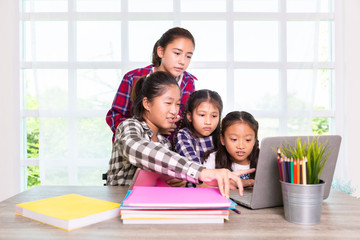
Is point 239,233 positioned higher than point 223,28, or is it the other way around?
point 223,28

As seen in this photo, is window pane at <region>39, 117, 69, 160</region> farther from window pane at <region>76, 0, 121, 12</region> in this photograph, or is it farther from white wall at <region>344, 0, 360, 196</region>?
white wall at <region>344, 0, 360, 196</region>

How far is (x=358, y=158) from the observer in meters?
2.95

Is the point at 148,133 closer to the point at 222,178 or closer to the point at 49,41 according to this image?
the point at 222,178

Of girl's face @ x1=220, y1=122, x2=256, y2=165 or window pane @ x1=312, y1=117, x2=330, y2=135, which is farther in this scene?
window pane @ x1=312, y1=117, x2=330, y2=135

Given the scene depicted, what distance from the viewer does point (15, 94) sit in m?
2.89

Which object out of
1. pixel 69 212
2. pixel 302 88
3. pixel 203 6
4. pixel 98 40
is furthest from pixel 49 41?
pixel 69 212

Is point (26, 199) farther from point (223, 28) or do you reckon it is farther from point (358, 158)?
point (358, 158)

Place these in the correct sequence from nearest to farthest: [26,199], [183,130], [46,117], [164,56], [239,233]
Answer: [239,233] → [26,199] → [183,130] → [164,56] → [46,117]

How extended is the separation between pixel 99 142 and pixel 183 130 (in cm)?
123

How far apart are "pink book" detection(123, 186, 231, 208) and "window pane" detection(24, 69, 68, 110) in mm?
2062

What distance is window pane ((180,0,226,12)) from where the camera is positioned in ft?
9.46

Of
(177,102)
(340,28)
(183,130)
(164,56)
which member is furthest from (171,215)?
(340,28)

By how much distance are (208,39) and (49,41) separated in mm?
1325

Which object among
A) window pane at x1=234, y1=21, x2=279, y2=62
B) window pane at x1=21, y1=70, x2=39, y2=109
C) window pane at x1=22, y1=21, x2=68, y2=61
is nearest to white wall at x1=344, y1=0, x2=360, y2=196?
window pane at x1=234, y1=21, x2=279, y2=62
